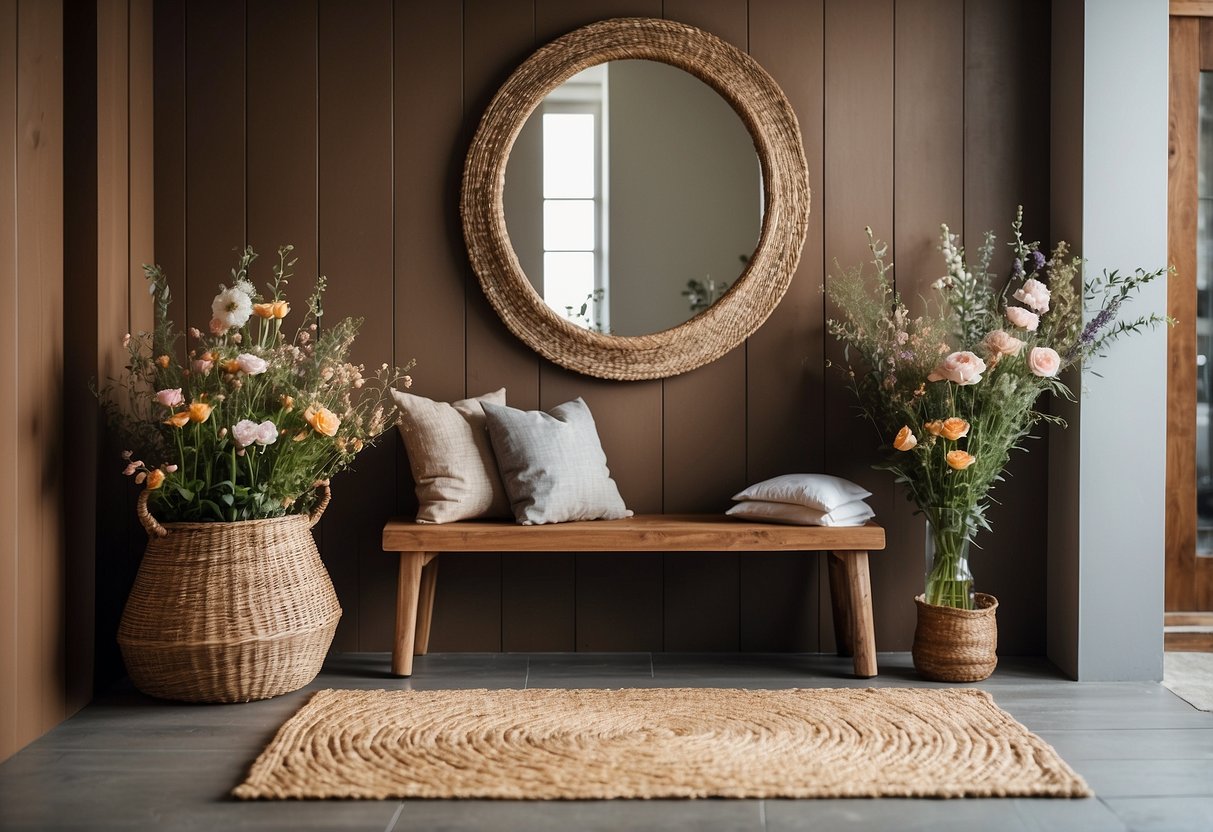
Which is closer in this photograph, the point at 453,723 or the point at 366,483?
the point at 453,723

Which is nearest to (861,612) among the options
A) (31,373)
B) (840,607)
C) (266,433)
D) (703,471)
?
(840,607)

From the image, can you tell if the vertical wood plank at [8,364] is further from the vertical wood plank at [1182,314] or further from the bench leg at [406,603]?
the vertical wood plank at [1182,314]

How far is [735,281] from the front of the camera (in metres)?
3.13

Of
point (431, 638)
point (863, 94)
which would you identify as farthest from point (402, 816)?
point (863, 94)

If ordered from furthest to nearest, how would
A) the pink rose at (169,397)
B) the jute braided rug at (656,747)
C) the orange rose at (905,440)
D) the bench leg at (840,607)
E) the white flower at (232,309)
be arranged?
the bench leg at (840,607), the orange rose at (905,440), the white flower at (232,309), the pink rose at (169,397), the jute braided rug at (656,747)

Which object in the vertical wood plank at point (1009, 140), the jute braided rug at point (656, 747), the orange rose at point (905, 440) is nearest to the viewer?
the jute braided rug at point (656, 747)

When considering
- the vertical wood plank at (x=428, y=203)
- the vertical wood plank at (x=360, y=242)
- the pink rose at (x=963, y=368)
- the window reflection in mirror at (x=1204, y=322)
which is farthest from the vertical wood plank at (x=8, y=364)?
the window reflection in mirror at (x=1204, y=322)

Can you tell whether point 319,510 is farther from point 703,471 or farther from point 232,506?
point 703,471

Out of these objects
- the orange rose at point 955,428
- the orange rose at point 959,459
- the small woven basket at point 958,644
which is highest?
the orange rose at point 955,428

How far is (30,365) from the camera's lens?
2402mm

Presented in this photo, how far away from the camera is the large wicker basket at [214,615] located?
254 centimetres

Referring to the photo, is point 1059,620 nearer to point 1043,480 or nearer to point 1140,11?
point 1043,480

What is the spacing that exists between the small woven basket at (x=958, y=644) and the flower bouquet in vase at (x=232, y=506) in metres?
1.66

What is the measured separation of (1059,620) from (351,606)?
218 centimetres
